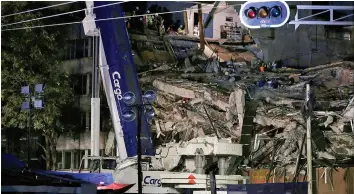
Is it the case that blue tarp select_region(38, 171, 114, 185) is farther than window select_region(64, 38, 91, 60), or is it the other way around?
window select_region(64, 38, 91, 60)

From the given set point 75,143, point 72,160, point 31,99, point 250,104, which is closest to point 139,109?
point 31,99

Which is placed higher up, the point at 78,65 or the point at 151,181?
the point at 78,65

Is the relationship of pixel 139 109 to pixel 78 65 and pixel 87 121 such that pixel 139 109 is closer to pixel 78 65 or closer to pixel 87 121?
pixel 87 121

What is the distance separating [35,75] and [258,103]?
641 centimetres

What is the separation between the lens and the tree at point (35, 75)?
17.7 m

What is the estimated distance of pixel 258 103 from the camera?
17344 mm

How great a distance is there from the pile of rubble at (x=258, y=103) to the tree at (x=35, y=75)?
103 inches

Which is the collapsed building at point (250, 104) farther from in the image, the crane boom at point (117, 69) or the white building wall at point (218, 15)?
the crane boom at point (117, 69)

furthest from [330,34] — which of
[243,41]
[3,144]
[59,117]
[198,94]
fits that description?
[3,144]

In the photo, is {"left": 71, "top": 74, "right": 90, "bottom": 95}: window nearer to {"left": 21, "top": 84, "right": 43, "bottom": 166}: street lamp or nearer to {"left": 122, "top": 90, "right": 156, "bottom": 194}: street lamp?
{"left": 21, "top": 84, "right": 43, "bottom": 166}: street lamp

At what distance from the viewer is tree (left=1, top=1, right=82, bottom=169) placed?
17688 mm

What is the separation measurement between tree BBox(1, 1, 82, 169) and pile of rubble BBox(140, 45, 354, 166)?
2.61 metres

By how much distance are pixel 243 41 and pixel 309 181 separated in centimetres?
605

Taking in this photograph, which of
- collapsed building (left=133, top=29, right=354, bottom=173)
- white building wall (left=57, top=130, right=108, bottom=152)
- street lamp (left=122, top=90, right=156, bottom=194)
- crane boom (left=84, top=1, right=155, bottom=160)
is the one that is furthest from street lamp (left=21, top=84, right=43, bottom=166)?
collapsed building (left=133, top=29, right=354, bottom=173)
